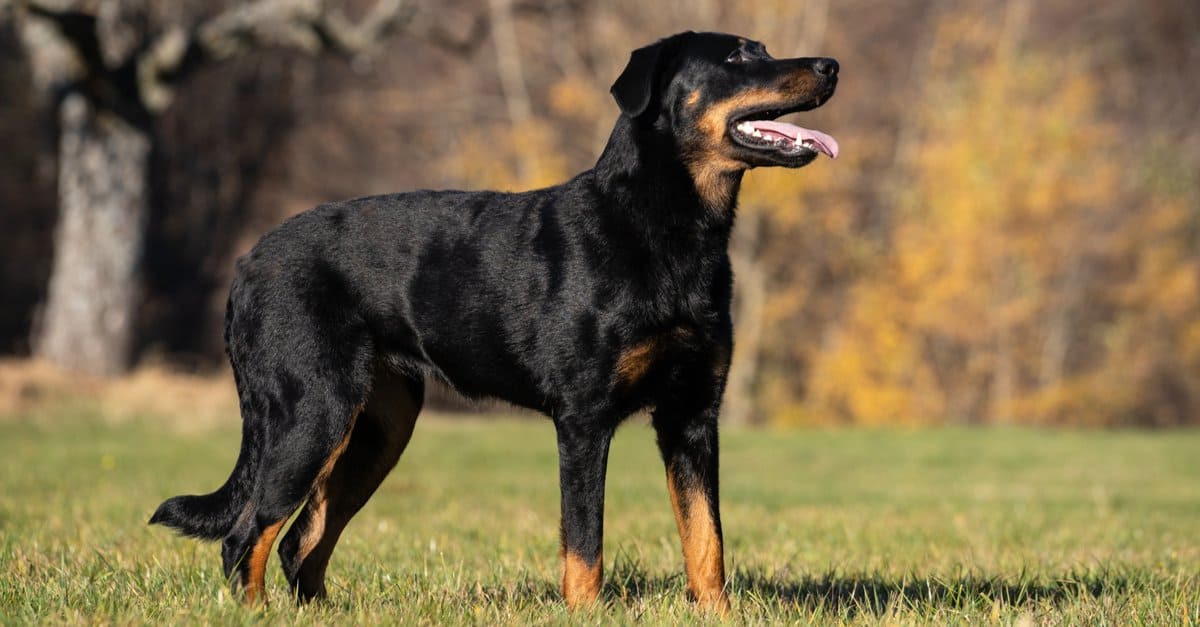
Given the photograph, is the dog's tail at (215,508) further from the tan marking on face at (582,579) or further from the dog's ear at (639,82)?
the dog's ear at (639,82)

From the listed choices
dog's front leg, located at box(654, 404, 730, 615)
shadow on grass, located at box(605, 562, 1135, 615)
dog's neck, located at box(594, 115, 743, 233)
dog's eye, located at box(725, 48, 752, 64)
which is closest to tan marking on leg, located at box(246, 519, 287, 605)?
shadow on grass, located at box(605, 562, 1135, 615)

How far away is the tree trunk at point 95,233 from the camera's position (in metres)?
18.2

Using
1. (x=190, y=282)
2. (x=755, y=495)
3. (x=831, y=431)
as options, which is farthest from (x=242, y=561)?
(x=190, y=282)

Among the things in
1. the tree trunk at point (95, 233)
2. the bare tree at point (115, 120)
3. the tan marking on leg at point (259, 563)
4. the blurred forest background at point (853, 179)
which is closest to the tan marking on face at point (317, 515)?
the tan marking on leg at point (259, 563)

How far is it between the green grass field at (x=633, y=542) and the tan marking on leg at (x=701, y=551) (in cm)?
12

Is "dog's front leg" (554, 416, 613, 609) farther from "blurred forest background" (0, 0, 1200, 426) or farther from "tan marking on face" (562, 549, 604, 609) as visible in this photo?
"blurred forest background" (0, 0, 1200, 426)

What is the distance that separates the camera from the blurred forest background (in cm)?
2453

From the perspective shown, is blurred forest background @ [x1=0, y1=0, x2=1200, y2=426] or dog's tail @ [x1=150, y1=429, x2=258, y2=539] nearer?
dog's tail @ [x1=150, y1=429, x2=258, y2=539]

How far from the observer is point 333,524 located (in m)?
5.14

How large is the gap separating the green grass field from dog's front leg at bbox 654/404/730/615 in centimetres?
14

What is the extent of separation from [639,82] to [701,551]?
5.44 ft

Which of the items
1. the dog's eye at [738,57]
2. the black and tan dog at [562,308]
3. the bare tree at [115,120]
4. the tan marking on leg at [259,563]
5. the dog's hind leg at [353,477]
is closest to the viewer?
the black and tan dog at [562,308]

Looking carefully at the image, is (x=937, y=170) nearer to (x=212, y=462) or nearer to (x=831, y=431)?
(x=831, y=431)

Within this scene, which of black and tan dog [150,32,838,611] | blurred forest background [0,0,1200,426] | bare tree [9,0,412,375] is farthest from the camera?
blurred forest background [0,0,1200,426]
